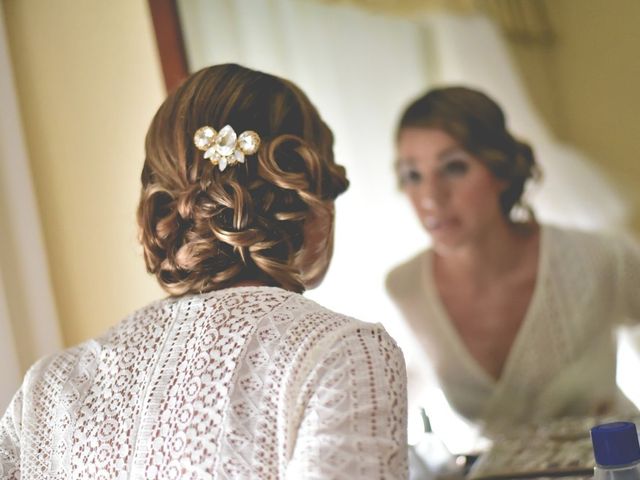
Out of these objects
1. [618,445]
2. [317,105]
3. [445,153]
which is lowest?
→ [618,445]

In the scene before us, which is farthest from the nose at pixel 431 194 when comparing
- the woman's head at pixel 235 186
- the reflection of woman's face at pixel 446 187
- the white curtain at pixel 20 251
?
the white curtain at pixel 20 251

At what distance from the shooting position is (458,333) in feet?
4.47

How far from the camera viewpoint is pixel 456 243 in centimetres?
137

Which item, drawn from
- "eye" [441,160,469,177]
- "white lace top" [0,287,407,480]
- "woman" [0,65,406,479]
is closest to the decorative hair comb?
"woman" [0,65,406,479]

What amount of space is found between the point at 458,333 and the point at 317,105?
0.43 m

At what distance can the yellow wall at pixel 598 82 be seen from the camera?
120cm

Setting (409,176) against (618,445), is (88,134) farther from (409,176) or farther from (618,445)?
(618,445)

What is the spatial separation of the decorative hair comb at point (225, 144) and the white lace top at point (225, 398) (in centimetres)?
13

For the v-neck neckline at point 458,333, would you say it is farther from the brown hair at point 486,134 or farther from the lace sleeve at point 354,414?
the lace sleeve at point 354,414

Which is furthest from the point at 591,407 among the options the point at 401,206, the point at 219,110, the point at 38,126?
the point at 38,126

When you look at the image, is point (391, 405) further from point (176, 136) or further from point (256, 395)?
point (176, 136)

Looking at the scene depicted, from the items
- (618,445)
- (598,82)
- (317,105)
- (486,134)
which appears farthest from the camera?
(317,105)

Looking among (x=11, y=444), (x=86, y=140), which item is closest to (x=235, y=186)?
(x=11, y=444)

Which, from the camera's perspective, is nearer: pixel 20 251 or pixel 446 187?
pixel 446 187
